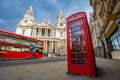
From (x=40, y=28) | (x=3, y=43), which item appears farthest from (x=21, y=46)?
(x=40, y=28)

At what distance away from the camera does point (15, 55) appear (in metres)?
11.3

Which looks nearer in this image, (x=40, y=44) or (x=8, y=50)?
(x=8, y=50)

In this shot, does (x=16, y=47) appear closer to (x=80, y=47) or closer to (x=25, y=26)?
(x=80, y=47)

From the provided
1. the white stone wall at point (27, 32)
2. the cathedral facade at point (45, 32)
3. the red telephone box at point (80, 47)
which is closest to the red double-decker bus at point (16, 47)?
Answer: the red telephone box at point (80, 47)

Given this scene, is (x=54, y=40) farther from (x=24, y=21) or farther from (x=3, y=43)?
(x=3, y=43)

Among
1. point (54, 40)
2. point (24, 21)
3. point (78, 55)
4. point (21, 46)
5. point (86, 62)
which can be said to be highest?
point (24, 21)

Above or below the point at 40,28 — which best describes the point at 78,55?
below

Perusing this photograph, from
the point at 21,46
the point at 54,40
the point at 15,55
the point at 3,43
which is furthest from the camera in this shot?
the point at 54,40

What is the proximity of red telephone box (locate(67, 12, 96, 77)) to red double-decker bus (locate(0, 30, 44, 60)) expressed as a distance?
10.6 meters

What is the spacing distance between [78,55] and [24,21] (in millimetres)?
54804

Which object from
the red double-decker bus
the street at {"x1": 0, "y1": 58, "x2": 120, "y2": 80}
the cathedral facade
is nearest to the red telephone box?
the street at {"x1": 0, "y1": 58, "x2": 120, "y2": 80}

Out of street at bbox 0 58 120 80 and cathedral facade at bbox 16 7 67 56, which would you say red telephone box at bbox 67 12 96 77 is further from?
cathedral facade at bbox 16 7 67 56

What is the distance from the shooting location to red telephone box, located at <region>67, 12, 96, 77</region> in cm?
272

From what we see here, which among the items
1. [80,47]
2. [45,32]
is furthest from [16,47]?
[45,32]
